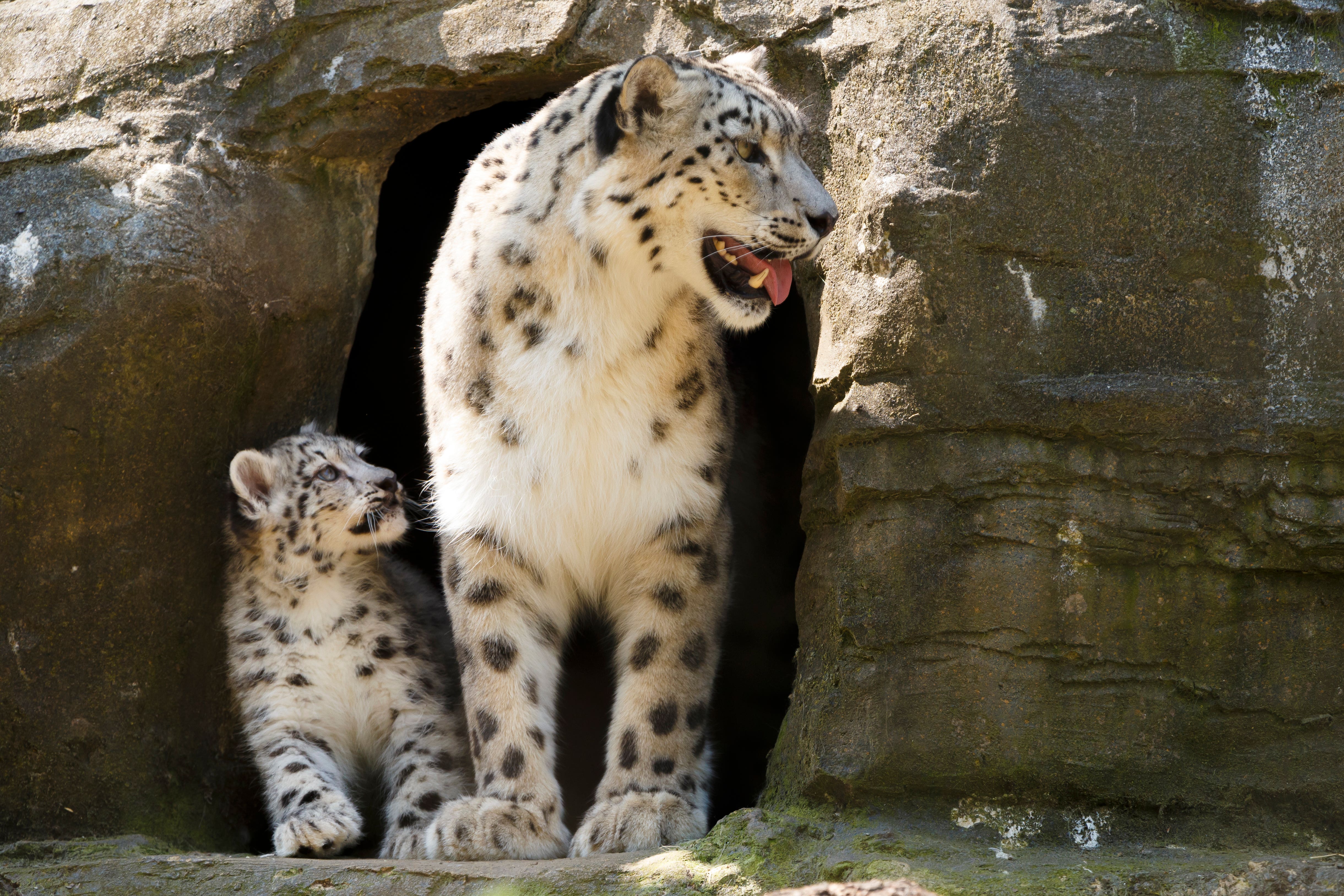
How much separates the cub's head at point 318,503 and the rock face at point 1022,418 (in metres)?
0.53

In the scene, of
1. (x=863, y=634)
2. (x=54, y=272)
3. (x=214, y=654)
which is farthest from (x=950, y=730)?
(x=54, y=272)

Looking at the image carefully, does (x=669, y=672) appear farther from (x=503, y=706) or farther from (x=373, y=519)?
(x=373, y=519)

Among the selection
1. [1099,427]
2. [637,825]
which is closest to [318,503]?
[637,825]

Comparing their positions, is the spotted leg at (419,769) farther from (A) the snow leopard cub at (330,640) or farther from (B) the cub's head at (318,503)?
(B) the cub's head at (318,503)

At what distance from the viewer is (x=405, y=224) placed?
242 inches

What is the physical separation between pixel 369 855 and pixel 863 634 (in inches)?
70.8

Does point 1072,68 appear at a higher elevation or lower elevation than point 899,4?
lower

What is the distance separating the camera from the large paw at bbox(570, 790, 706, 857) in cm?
355

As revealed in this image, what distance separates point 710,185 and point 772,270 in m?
0.29

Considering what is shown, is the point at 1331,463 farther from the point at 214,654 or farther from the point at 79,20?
the point at 79,20

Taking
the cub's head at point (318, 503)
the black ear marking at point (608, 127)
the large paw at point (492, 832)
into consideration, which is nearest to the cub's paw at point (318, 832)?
the large paw at point (492, 832)

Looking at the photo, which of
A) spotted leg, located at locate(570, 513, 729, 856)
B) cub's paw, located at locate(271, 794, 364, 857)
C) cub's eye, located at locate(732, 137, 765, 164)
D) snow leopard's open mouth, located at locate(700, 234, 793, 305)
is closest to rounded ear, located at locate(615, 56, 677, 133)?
cub's eye, located at locate(732, 137, 765, 164)

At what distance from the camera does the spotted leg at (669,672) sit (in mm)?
3768

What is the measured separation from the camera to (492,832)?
358 centimetres
